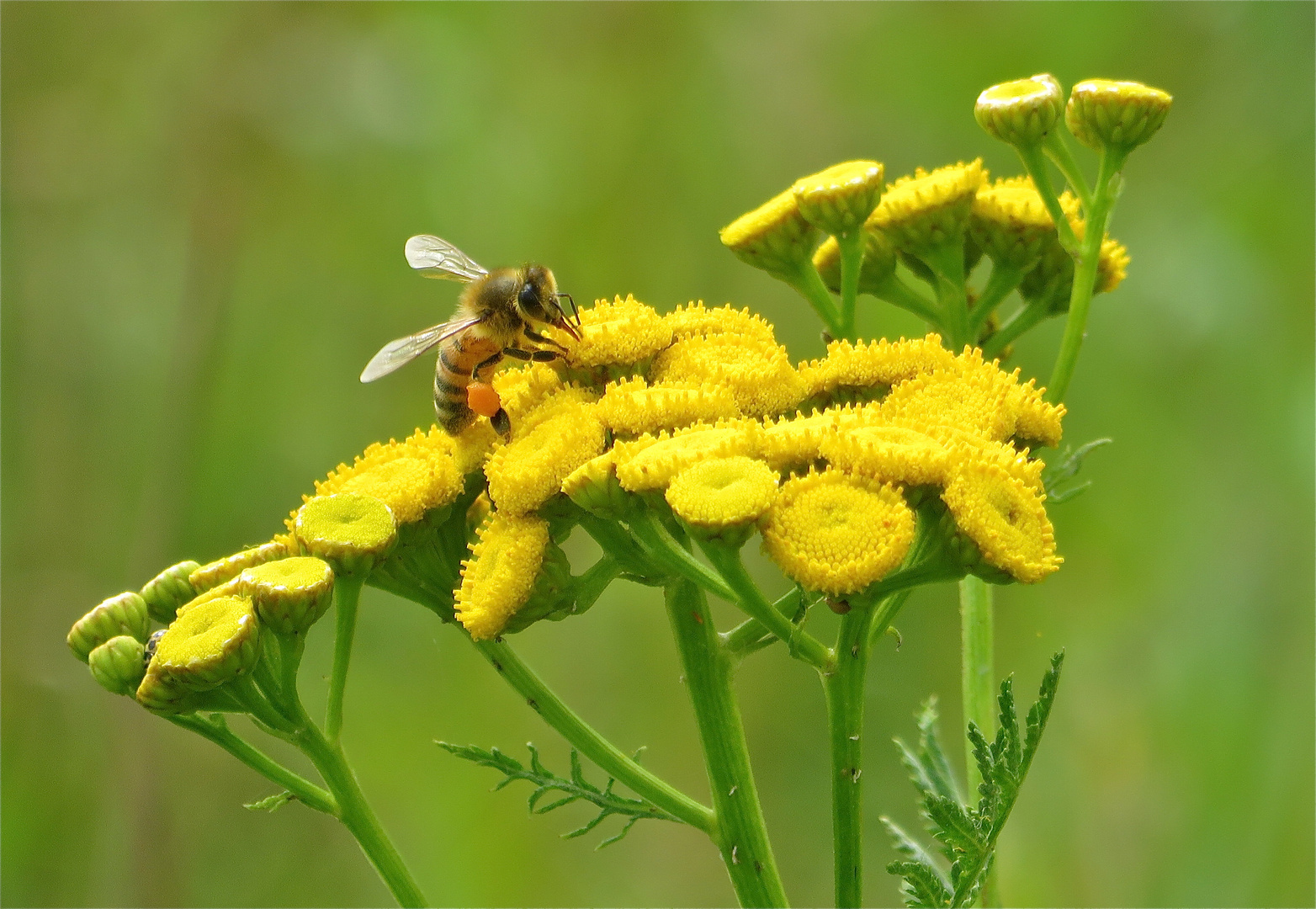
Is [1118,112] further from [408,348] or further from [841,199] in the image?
[408,348]

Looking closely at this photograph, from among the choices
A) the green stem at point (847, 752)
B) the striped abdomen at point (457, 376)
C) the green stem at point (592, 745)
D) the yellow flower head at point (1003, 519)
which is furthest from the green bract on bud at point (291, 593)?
the yellow flower head at point (1003, 519)

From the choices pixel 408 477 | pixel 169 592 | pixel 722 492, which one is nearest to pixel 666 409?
pixel 722 492

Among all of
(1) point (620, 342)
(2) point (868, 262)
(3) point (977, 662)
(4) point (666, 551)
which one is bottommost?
(3) point (977, 662)

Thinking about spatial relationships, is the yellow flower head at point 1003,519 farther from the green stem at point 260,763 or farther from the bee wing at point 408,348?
the bee wing at point 408,348

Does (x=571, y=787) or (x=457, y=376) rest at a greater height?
(x=457, y=376)

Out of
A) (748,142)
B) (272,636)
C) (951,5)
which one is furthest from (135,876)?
(951,5)

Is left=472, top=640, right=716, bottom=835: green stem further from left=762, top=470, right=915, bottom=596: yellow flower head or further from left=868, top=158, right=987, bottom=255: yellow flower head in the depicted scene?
left=868, top=158, right=987, bottom=255: yellow flower head
